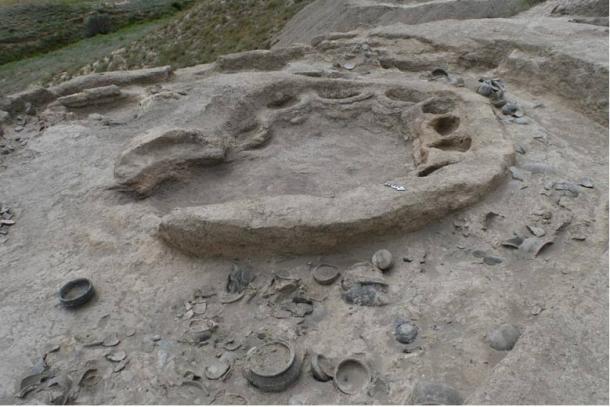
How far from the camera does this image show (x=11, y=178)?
4746mm

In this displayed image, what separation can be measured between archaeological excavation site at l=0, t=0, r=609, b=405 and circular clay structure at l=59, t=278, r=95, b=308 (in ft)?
0.05

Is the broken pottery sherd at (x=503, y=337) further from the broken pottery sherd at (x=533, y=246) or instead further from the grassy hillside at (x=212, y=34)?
the grassy hillside at (x=212, y=34)

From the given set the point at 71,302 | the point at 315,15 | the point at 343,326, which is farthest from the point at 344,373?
the point at 315,15

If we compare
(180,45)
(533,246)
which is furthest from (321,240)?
(180,45)

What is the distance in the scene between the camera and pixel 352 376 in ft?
8.06

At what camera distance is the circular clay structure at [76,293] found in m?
3.07

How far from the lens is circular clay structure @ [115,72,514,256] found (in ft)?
10.7

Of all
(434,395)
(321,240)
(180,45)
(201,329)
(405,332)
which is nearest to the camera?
(434,395)

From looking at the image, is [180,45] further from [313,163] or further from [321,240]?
[321,240]

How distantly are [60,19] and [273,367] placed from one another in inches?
952

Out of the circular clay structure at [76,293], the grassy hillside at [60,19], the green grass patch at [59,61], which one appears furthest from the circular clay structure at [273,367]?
the grassy hillside at [60,19]

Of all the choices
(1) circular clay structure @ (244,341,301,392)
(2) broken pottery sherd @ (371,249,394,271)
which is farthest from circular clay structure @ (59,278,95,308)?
(2) broken pottery sherd @ (371,249,394,271)

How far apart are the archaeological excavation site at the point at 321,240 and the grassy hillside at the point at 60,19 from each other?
16.5 meters

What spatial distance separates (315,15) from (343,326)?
11527mm
